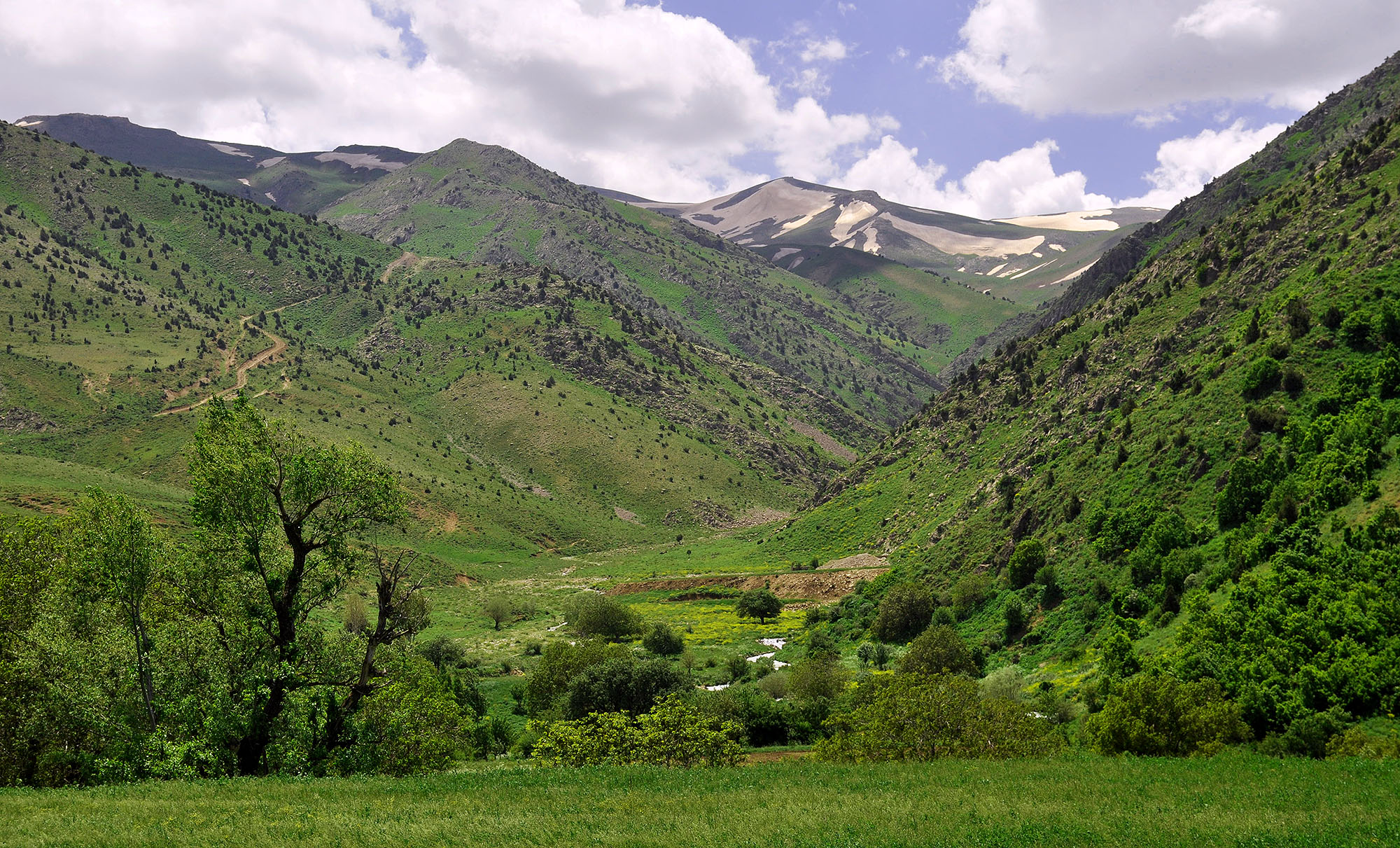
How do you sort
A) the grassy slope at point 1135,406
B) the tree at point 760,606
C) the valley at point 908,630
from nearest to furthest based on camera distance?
the valley at point 908,630 < the grassy slope at point 1135,406 < the tree at point 760,606

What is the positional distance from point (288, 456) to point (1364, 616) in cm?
4383

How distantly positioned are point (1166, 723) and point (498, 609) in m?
87.1

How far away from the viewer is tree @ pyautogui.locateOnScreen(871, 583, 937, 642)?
73.6 meters

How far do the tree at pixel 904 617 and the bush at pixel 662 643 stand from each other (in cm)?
1994

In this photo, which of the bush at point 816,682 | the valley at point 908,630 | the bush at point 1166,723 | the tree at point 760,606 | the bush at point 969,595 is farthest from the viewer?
the tree at point 760,606

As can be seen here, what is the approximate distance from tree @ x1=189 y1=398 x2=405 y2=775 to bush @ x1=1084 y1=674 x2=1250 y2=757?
29714 mm

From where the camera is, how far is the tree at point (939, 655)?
57.0 m

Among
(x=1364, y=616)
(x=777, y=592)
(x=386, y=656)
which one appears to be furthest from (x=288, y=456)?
(x=777, y=592)

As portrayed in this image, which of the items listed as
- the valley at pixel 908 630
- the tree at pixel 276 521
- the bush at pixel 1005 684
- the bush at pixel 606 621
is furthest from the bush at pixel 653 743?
the bush at pixel 606 621

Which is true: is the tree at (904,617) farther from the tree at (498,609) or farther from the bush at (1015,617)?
the tree at (498,609)

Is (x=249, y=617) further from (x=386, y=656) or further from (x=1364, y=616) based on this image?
(x=1364, y=616)

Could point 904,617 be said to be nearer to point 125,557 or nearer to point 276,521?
point 276,521

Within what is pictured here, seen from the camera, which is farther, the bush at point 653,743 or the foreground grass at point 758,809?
the bush at point 653,743

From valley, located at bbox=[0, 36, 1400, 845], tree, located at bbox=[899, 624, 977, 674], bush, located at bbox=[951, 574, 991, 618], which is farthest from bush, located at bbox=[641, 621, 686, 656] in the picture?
bush, located at bbox=[951, 574, 991, 618]
